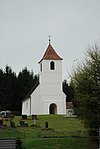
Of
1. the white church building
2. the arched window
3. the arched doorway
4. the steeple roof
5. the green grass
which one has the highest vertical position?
the steeple roof

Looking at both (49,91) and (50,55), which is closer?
(49,91)

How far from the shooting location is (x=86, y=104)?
2506 centimetres

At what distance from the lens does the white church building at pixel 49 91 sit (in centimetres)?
6366

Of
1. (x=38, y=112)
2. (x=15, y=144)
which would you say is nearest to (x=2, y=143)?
(x=15, y=144)

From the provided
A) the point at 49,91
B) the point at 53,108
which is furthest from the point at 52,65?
the point at 53,108

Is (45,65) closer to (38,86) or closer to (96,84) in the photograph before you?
(38,86)

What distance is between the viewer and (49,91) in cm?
6406

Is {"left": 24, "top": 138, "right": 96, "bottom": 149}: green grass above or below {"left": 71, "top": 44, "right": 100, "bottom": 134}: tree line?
below

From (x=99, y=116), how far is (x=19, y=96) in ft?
204

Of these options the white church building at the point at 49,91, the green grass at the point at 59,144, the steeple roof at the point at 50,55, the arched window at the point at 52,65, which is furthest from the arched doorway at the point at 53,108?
the green grass at the point at 59,144

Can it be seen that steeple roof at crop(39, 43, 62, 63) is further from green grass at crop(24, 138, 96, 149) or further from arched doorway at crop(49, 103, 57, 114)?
green grass at crop(24, 138, 96, 149)

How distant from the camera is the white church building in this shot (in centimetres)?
6366

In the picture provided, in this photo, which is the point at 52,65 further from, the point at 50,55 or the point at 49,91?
the point at 49,91

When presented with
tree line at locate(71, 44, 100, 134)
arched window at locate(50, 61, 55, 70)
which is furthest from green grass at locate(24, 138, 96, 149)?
arched window at locate(50, 61, 55, 70)
